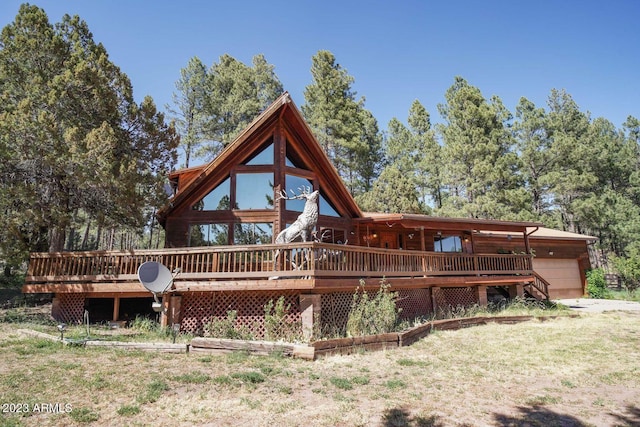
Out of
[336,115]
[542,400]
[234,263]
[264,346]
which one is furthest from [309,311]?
[336,115]

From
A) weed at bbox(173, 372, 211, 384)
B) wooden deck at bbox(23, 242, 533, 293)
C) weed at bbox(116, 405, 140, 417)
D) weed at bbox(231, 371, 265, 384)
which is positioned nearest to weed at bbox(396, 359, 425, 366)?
wooden deck at bbox(23, 242, 533, 293)

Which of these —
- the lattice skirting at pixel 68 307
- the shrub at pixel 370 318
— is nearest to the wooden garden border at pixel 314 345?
the shrub at pixel 370 318

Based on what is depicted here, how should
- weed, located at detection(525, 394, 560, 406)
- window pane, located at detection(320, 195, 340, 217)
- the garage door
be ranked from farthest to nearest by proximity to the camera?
the garage door → window pane, located at detection(320, 195, 340, 217) → weed, located at detection(525, 394, 560, 406)

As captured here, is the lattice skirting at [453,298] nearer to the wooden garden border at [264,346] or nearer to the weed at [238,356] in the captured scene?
the wooden garden border at [264,346]

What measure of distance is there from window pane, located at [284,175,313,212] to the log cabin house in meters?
0.04

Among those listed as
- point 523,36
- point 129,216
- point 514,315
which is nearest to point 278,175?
point 129,216

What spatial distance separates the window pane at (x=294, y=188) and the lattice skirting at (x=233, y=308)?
5.32m

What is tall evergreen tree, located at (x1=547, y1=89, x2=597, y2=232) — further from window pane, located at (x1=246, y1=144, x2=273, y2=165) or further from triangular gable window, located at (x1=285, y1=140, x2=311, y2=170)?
window pane, located at (x1=246, y1=144, x2=273, y2=165)

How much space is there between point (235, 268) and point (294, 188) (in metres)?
5.56

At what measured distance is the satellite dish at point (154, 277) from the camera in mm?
8594

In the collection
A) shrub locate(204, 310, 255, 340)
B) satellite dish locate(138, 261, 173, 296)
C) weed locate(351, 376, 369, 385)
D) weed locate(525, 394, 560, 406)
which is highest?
satellite dish locate(138, 261, 173, 296)

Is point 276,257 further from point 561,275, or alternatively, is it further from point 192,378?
point 561,275

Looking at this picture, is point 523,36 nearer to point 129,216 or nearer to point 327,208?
point 327,208

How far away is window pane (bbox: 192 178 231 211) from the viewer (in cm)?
1415
